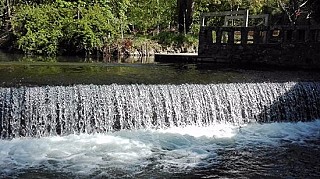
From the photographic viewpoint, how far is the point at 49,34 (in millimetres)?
22688

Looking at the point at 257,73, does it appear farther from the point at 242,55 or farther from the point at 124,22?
the point at 124,22

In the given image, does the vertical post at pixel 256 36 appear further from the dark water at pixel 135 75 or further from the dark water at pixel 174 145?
the dark water at pixel 174 145

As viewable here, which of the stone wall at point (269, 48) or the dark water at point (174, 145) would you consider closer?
the dark water at point (174, 145)

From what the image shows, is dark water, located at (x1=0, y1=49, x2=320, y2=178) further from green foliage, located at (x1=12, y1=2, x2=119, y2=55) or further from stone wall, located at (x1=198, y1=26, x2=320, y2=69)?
green foliage, located at (x1=12, y1=2, x2=119, y2=55)

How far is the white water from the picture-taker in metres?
7.41

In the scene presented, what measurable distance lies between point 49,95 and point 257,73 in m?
7.13

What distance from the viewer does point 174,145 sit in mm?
8914

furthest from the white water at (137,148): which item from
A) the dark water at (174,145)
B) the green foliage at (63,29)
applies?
the green foliage at (63,29)

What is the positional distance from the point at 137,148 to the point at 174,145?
77 cm

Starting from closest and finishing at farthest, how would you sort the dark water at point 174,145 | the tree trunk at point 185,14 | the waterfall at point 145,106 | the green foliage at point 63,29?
1. the dark water at point 174,145
2. the waterfall at point 145,106
3. the green foliage at point 63,29
4. the tree trunk at point 185,14

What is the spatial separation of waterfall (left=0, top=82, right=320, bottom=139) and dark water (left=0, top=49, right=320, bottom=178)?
0.13 feet

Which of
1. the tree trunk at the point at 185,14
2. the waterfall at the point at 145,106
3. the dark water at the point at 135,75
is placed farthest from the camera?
the tree trunk at the point at 185,14

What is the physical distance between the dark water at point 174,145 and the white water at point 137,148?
0.02 m

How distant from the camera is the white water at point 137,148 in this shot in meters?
7.41
